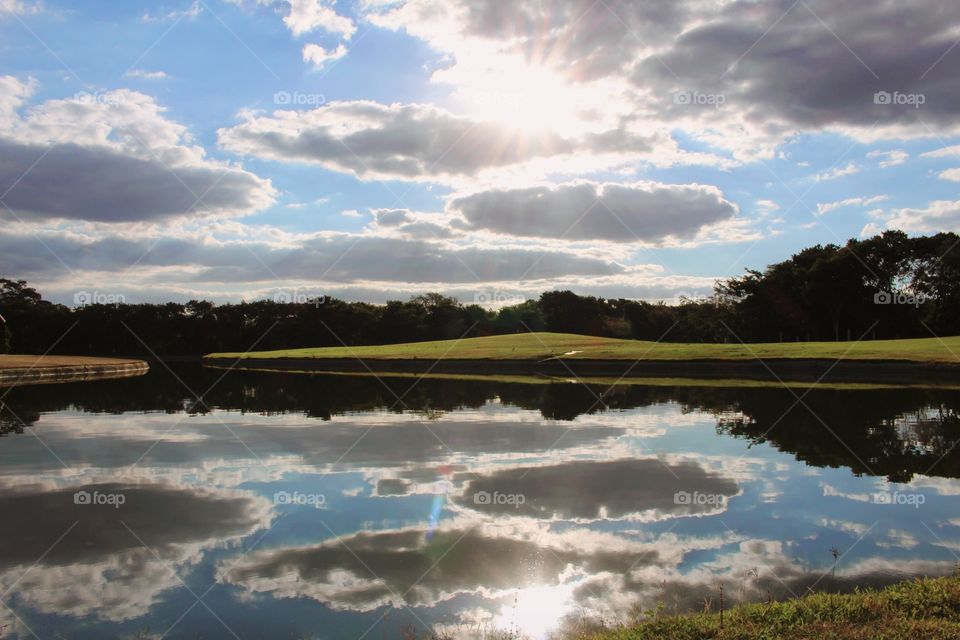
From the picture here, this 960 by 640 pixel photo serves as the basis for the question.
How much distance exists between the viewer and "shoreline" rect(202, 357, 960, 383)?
46594mm

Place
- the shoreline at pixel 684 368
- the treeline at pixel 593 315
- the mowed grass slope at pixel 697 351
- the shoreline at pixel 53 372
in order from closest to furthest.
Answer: the shoreline at pixel 684 368 < the mowed grass slope at pixel 697 351 < the shoreline at pixel 53 372 < the treeline at pixel 593 315

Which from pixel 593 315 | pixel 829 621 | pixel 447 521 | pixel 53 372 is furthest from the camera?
pixel 593 315

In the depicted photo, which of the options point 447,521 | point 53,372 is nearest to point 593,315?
point 53,372

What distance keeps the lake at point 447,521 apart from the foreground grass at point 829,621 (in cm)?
90

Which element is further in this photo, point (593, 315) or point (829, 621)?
point (593, 315)

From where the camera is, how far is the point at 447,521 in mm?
11406

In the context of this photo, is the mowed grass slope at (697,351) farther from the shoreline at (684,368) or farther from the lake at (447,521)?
the lake at (447,521)

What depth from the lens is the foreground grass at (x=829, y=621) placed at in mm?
6402

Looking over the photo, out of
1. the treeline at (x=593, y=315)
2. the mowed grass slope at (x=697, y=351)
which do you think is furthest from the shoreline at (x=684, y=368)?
the treeline at (x=593, y=315)

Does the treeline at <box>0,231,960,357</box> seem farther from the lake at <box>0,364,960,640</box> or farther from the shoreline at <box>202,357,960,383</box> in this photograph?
the lake at <box>0,364,960,640</box>

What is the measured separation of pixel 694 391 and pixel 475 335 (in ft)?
320

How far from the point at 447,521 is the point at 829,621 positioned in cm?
605

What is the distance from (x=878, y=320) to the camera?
8856cm

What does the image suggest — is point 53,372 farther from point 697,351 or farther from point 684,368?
point 697,351
